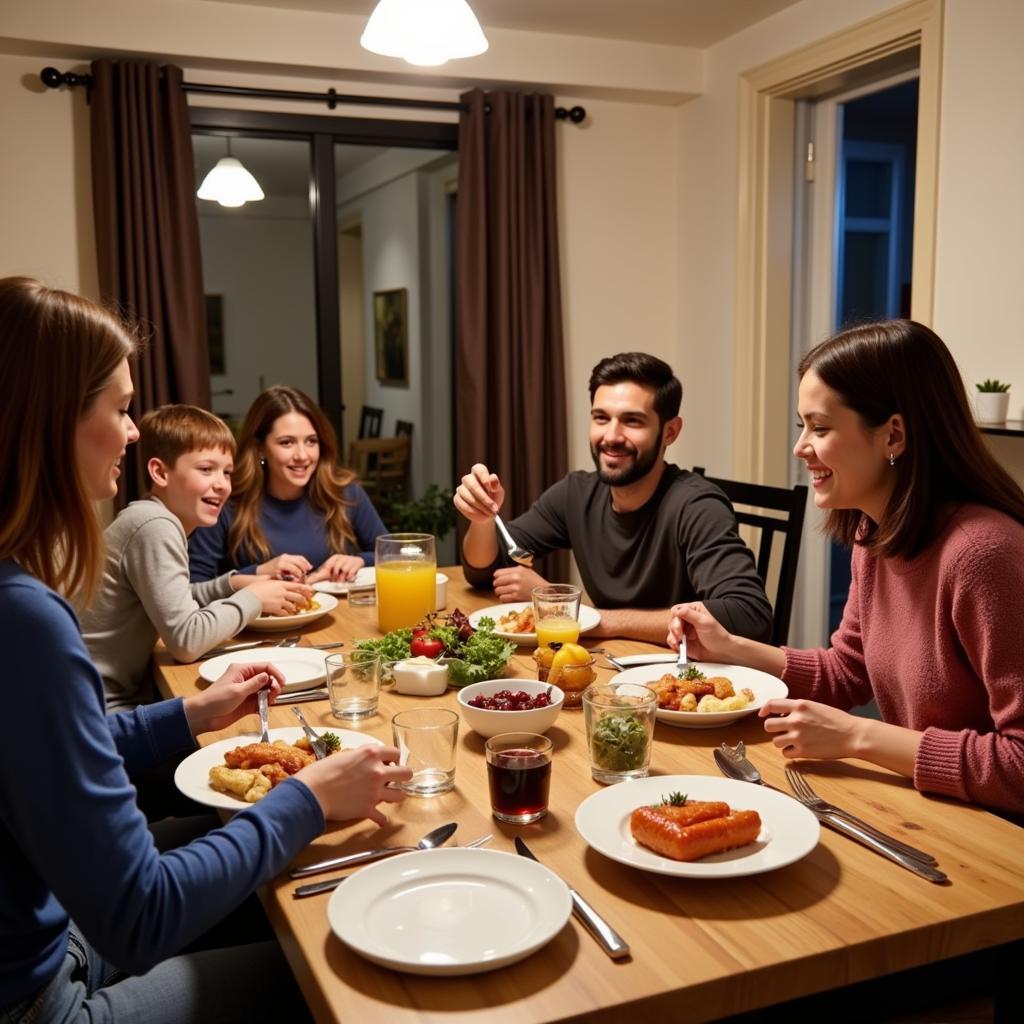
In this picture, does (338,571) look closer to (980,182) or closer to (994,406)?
(994,406)

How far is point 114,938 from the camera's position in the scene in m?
1.01

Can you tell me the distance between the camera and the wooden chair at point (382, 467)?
18.3 ft

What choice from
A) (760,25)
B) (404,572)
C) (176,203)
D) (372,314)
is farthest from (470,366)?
(372,314)

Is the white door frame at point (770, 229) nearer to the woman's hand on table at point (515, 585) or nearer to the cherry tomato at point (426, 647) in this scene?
the woman's hand on table at point (515, 585)

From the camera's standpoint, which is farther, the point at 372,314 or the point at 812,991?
the point at 372,314

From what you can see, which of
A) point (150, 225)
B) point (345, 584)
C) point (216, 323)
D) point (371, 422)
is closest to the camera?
point (345, 584)

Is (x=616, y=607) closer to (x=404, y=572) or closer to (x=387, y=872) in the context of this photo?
(x=404, y=572)

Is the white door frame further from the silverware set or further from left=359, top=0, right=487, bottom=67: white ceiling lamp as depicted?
the silverware set

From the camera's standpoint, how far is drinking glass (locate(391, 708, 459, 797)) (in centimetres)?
136

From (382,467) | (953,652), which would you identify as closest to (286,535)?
(953,652)

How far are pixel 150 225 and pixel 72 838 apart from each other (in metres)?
3.19

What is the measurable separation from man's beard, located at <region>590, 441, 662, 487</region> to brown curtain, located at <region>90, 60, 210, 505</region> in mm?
1901

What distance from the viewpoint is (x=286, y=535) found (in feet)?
10.1

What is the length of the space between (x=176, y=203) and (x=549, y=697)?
9.59ft
